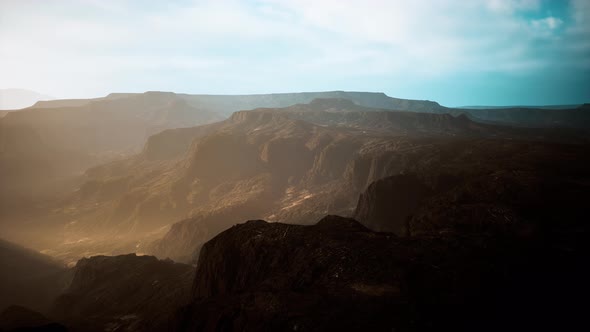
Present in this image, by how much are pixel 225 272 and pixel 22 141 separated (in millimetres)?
250913

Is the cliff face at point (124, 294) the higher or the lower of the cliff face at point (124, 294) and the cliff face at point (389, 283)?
the lower

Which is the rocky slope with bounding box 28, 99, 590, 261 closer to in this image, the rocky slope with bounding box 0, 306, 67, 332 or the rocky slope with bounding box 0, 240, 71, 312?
the rocky slope with bounding box 0, 240, 71, 312

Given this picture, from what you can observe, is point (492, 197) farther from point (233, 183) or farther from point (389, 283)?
point (233, 183)

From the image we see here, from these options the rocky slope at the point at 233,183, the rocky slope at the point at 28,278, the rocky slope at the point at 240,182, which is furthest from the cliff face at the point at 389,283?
the rocky slope at the point at 233,183

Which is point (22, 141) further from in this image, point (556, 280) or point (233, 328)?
point (556, 280)

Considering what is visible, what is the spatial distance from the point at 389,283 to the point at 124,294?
40285mm

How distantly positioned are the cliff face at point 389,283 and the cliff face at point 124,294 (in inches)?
500

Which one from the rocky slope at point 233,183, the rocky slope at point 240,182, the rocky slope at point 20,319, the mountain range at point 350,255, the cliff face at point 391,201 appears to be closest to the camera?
the mountain range at point 350,255

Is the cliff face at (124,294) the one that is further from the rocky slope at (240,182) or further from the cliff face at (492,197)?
the cliff face at (492,197)

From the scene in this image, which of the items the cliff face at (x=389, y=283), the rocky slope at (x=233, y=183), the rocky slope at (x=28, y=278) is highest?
the cliff face at (x=389, y=283)

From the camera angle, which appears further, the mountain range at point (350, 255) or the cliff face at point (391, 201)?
the cliff face at point (391, 201)

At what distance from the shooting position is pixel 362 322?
12820mm

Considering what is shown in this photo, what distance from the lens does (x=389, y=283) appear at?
15797mm

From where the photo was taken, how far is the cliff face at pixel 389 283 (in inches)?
535
